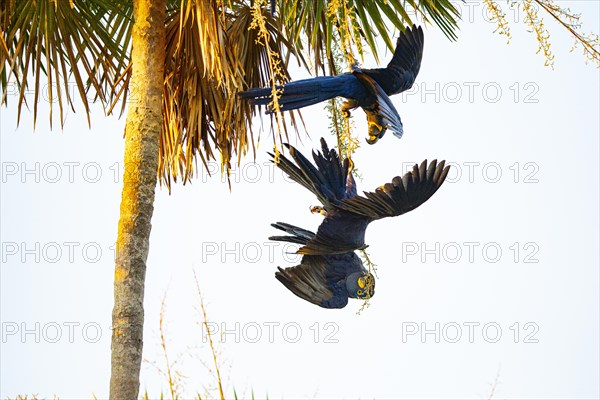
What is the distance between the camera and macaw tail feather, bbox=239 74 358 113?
3449 mm

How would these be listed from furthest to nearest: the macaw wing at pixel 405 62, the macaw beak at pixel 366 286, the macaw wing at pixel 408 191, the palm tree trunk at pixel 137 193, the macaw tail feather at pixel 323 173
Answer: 1. the palm tree trunk at pixel 137 193
2. the macaw wing at pixel 405 62
3. the macaw tail feather at pixel 323 173
4. the macaw beak at pixel 366 286
5. the macaw wing at pixel 408 191

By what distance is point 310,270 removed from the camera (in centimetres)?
360

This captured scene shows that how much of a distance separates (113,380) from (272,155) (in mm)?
1100

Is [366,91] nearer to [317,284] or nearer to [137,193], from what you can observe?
[317,284]

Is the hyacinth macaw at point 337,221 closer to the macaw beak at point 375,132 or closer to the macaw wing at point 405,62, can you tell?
the macaw beak at point 375,132

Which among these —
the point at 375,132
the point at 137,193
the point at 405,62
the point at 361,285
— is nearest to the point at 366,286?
the point at 361,285

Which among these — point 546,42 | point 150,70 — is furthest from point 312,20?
point 546,42

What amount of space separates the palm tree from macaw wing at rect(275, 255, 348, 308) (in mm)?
755

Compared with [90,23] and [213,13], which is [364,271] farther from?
[90,23]

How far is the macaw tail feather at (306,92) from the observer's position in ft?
11.3

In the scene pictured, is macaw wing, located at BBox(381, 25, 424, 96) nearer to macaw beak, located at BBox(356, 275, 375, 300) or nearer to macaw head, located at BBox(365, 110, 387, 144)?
macaw head, located at BBox(365, 110, 387, 144)

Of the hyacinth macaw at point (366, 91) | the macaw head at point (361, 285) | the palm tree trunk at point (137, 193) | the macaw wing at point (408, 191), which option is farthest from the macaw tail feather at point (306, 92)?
the palm tree trunk at point (137, 193)

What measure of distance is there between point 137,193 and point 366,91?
1162mm

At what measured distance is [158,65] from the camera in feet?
14.4
